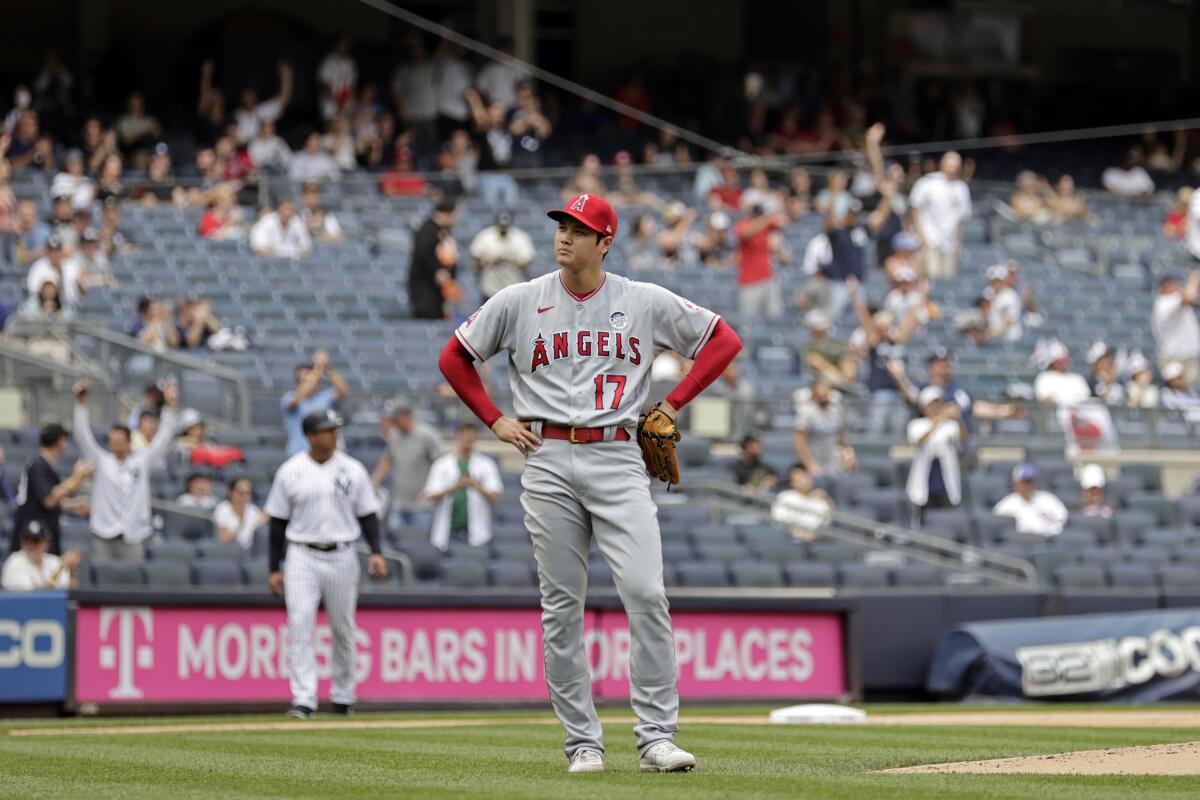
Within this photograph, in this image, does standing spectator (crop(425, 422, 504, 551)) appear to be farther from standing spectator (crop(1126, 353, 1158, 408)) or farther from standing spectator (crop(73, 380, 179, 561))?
standing spectator (crop(1126, 353, 1158, 408))

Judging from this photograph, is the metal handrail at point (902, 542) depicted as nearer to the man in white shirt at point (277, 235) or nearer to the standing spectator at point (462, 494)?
the standing spectator at point (462, 494)

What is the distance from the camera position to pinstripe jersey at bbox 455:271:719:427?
6.79m

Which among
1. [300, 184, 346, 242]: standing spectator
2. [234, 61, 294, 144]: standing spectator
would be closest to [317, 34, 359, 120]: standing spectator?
[234, 61, 294, 144]: standing spectator

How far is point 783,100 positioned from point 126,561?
17675 millimetres

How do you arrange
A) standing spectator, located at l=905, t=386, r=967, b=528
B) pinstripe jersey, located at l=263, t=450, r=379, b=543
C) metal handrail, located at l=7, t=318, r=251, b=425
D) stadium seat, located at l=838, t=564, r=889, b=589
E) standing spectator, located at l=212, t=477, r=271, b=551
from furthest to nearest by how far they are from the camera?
standing spectator, located at l=905, t=386, r=967, b=528 → metal handrail, located at l=7, t=318, r=251, b=425 → stadium seat, located at l=838, t=564, r=889, b=589 → standing spectator, located at l=212, t=477, r=271, b=551 → pinstripe jersey, located at l=263, t=450, r=379, b=543

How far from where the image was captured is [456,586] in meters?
14.4

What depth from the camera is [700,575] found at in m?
15.1

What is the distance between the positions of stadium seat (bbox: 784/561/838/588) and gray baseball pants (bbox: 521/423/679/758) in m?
8.76

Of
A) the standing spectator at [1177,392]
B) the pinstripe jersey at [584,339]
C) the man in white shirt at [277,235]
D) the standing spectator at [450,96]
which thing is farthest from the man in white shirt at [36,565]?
the standing spectator at [450,96]

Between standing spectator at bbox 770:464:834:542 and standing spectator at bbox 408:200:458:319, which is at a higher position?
standing spectator at bbox 408:200:458:319

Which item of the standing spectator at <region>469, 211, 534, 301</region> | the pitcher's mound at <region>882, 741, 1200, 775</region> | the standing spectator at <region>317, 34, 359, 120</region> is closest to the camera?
the pitcher's mound at <region>882, 741, 1200, 775</region>

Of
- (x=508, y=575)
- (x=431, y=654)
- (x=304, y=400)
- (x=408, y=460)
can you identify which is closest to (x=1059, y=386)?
(x=408, y=460)

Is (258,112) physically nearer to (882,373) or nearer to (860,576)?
(882,373)

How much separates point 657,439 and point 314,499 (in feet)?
16.5
